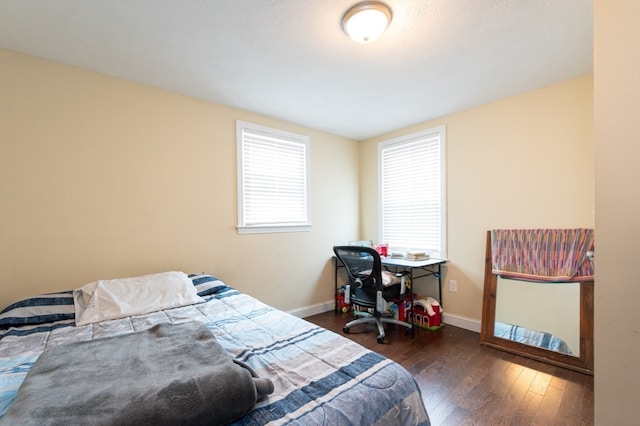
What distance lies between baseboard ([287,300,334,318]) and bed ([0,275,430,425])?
1.49 m

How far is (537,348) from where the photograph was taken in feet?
7.38

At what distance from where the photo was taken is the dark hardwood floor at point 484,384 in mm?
1609

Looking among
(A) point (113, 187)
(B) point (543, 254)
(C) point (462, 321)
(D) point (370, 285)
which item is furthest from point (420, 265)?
(A) point (113, 187)

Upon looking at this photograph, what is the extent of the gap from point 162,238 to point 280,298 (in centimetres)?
141

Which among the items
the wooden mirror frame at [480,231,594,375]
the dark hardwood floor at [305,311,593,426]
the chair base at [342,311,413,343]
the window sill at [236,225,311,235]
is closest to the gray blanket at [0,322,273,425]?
the dark hardwood floor at [305,311,593,426]

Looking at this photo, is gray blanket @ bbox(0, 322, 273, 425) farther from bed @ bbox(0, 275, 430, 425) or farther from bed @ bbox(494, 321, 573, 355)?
bed @ bbox(494, 321, 573, 355)

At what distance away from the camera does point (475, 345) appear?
2.51m

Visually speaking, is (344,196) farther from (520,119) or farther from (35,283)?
(35,283)

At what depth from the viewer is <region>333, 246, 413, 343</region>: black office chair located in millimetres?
2617

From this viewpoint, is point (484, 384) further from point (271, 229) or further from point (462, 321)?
point (271, 229)

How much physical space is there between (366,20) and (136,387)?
74.9 inches

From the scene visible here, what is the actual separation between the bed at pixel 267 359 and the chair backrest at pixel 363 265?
1.20m

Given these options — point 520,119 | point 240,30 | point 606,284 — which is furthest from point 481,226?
point 240,30

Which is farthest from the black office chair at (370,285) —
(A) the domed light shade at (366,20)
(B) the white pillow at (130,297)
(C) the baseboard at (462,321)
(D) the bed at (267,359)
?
(A) the domed light shade at (366,20)
